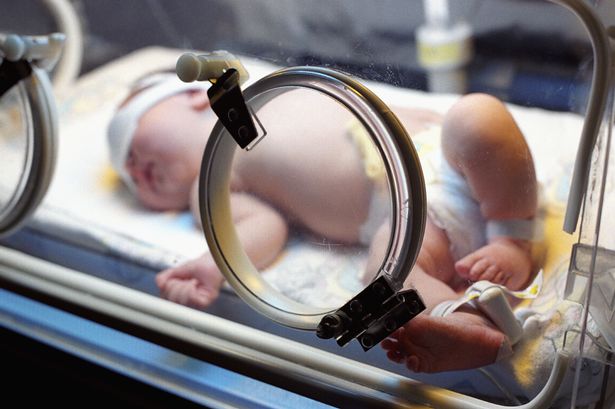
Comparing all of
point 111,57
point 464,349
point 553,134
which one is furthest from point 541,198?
point 111,57

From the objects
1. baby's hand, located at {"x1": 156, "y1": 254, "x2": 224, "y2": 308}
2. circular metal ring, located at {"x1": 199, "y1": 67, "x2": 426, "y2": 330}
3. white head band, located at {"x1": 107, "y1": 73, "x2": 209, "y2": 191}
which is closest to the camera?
circular metal ring, located at {"x1": 199, "y1": 67, "x2": 426, "y2": 330}

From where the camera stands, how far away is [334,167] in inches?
30.5

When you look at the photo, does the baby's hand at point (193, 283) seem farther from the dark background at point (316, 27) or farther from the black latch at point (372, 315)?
the dark background at point (316, 27)

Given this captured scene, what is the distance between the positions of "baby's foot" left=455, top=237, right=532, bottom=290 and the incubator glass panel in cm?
58

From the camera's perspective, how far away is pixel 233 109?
68 centimetres

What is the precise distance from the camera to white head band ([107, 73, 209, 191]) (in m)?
1.12

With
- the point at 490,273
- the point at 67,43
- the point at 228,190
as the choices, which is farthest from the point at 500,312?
the point at 67,43

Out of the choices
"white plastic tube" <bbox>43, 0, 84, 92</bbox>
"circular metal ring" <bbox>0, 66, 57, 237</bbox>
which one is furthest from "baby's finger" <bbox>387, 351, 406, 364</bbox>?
"white plastic tube" <bbox>43, 0, 84, 92</bbox>

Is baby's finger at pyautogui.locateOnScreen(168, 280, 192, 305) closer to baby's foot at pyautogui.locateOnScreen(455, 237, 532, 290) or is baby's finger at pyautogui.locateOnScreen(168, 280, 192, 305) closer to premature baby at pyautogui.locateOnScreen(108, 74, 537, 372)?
premature baby at pyautogui.locateOnScreen(108, 74, 537, 372)

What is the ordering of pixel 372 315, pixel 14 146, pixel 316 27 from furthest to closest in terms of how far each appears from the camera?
pixel 316 27
pixel 14 146
pixel 372 315

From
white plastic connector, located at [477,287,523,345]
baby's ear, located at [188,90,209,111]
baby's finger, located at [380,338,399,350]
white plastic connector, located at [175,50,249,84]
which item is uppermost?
white plastic connector, located at [175,50,249,84]

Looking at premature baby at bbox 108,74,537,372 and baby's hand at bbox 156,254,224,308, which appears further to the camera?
baby's hand at bbox 156,254,224,308

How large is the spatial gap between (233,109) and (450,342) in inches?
12.4

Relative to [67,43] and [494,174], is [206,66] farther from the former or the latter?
[67,43]
